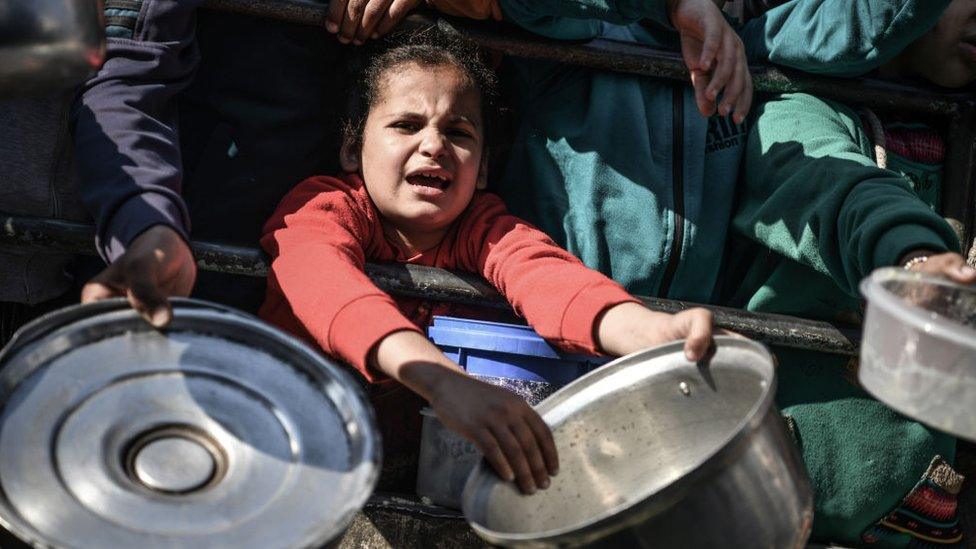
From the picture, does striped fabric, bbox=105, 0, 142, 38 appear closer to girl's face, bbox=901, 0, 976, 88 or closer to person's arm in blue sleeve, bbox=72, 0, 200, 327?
person's arm in blue sleeve, bbox=72, 0, 200, 327

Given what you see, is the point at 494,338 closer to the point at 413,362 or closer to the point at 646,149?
the point at 413,362

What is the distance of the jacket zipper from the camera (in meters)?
2.43

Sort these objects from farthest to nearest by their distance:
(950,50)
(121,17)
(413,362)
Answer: (950,50) → (121,17) → (413,362)

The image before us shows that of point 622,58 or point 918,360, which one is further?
point 622,58

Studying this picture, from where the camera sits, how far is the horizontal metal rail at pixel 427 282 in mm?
2031

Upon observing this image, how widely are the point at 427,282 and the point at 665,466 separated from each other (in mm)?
539

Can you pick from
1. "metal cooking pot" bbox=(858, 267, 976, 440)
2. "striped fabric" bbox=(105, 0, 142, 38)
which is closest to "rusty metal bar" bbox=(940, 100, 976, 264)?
"metal cooking pot" bbox=(858, 267, 976, 440)

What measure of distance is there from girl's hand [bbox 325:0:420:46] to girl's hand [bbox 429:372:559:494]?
810 millimetres

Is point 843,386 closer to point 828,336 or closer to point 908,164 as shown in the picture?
point 828,336

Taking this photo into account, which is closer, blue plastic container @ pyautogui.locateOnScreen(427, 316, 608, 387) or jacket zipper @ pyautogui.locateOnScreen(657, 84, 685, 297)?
blue plastic container @ pyautogui.locateOnScreen(427, 316, 608, 387)

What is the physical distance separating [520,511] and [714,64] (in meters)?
0.92

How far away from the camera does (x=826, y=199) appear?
224 cm

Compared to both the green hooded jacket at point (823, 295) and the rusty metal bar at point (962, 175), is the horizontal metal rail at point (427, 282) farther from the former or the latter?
the rusty metal bar at point (962, 175)

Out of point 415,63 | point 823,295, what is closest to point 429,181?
point 415,63
